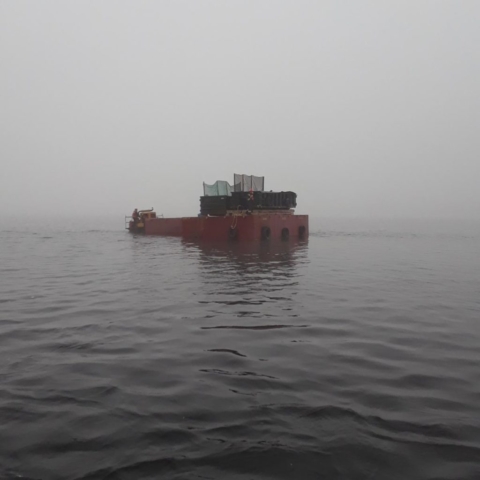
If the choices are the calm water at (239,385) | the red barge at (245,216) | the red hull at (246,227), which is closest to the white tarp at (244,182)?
the red barge at (245,216)

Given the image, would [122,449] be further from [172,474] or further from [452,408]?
[452,408]

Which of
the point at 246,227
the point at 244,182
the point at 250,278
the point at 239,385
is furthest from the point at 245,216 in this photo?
the point at 239,385

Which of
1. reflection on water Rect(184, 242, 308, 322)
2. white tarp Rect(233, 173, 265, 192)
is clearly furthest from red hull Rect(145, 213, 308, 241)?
reflection on water Rect(184, 242, 308, 322)

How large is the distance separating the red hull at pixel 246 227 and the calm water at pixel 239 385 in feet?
49.8

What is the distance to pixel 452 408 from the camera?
4219 millimetres

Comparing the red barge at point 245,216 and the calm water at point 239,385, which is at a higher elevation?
the red barge at point 245,216

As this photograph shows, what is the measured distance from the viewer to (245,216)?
25594 mm

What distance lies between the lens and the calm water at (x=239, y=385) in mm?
3342

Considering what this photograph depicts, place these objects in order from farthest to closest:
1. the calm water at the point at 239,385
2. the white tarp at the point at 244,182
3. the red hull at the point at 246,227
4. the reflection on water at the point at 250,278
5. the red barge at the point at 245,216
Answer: the white tarp at the point at 244,182 → the red barge at the point at 245,216 → the red hull at the point at 246,227 → the reflection on water at the point at 250,278 → the calm water at the point at 239,385

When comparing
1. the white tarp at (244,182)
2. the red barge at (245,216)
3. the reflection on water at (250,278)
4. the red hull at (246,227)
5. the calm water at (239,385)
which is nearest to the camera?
the calm water at (239,385)

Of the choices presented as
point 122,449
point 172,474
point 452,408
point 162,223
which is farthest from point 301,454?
point 162,223

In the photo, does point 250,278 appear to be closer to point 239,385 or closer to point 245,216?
point 239,385

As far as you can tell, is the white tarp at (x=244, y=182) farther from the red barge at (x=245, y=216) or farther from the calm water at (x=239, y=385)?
the calm water at (x=239, y=385)

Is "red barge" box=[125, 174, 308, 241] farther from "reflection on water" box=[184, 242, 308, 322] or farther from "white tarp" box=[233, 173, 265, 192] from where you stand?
"reflection on water" box=[184, 242, 308, 322]
